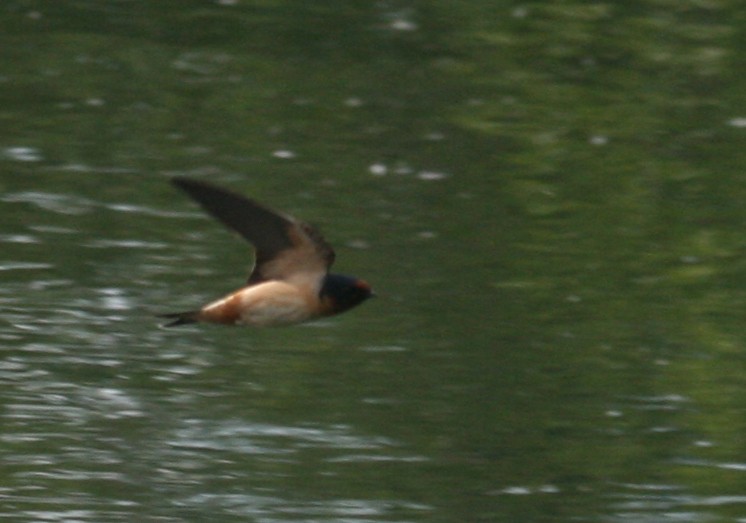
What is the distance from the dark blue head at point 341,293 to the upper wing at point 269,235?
0.06m

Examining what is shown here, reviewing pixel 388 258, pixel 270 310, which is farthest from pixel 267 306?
pixel 388 258

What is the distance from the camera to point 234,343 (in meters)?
9.77

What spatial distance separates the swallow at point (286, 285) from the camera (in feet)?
23.3

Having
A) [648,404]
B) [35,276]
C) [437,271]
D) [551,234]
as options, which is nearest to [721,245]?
[551,234]

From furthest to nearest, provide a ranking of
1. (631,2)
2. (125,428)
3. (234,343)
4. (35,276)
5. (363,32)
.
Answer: (631,2), (363,32), (35,276), (234,343), (125,428)

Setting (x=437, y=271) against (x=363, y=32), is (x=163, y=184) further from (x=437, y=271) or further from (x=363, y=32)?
(x=363, y=32)

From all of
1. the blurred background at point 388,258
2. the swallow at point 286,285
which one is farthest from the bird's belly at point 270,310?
the blurred background at point 388,258

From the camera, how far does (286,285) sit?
7191 millimetres

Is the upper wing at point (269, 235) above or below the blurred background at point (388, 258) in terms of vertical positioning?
above

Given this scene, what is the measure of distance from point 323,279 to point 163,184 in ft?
15.7

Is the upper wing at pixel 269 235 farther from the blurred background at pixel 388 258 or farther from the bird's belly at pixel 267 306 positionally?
the blurred background at pixel 388 258

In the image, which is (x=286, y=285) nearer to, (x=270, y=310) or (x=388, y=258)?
(x=270, y=310)

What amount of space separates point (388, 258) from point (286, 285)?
366 cm

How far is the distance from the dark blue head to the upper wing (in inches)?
2.5
